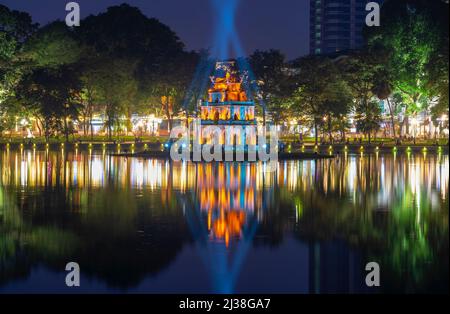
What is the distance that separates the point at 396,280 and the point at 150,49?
112 meters

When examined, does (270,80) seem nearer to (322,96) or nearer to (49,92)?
(322,96)

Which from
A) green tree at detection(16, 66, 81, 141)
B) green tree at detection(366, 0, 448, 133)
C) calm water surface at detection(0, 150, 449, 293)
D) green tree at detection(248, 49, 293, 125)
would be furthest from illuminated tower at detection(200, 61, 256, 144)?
calm water surface at detection(0, 150, 449, 293)

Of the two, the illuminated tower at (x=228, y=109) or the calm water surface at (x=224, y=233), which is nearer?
the calm water surface at (x=224, y=233)

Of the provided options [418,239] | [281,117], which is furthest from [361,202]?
[281,117]

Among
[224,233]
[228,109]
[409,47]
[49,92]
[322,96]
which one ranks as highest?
[409,47]

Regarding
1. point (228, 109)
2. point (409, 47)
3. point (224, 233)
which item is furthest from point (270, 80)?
point (224, 233)

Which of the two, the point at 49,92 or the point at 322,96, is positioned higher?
the point at 49,92

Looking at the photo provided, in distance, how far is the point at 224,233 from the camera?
2300cm

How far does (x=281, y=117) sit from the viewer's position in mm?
118938

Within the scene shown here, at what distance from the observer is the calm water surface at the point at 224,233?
17094mm

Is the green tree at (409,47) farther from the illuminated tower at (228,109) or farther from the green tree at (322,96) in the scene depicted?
the illuminated tower at (228,109)

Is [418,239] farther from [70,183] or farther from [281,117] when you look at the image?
[281,117]

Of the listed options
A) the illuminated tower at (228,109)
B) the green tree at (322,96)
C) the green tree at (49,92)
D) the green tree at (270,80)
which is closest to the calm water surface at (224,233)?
the illuminated tower at (228,109)

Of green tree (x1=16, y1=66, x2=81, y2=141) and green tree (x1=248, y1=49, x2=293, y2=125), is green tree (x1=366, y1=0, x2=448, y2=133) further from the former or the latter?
green tree (x1=16, y1=66, x2=81, y2=141)
